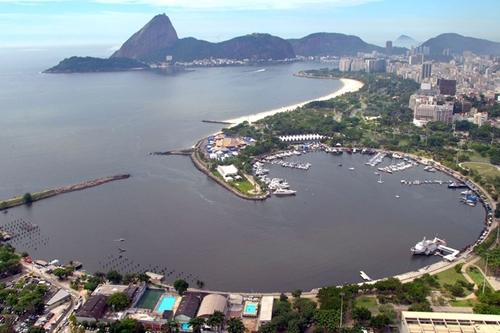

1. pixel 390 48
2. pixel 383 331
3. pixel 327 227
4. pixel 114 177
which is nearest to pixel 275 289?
pixel 383 331

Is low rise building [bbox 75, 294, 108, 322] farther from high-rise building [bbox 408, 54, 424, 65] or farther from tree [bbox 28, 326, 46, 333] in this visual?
high-rise building [bbox 408, 54, 424, 65]

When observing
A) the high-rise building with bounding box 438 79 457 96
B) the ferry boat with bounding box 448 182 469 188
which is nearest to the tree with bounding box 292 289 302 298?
the ferry boat with bounding box 448 182 469 188

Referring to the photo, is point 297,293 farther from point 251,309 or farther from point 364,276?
point 364,276

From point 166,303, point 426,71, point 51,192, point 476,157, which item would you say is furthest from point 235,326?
point 426,71

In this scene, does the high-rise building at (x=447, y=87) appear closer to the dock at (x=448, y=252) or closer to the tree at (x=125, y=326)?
the dock at (x=448, y=252)

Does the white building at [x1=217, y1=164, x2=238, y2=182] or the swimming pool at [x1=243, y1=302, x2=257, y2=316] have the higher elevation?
the white building at [x1=217, y1=164, x2=238, y2=182]

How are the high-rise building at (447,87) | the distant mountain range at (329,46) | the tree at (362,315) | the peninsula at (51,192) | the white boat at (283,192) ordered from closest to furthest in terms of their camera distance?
the tree at (362,315)
the peninsula at (51,192)
the white boat at (283,192)
the high-rise building at (447,87)
the distant mountain range at (329,46)

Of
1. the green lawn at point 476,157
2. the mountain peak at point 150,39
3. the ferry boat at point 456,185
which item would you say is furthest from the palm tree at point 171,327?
the mountain peak at point 150,39
